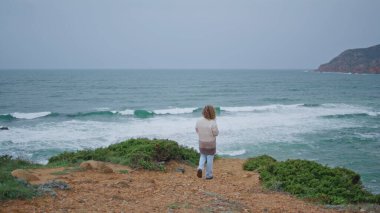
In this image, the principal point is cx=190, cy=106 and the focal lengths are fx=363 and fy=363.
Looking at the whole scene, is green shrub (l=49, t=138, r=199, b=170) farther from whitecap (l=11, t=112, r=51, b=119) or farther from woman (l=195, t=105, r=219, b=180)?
whitecap (l=11, t=112, r=51, b=119)

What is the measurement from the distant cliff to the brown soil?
166897 mm

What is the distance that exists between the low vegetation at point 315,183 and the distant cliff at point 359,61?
540 feet

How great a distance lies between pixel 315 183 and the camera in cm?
856

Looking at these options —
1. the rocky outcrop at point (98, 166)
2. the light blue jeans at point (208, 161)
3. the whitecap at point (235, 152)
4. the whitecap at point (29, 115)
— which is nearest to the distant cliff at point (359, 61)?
the whitecap at point (29, 115)

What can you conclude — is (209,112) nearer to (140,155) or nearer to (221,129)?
(140,155)

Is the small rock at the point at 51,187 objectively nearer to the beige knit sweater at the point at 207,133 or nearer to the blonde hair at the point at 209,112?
the beige knit sweater at the point at 207,133

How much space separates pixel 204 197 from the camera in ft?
22.6

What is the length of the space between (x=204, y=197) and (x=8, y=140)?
19588mm

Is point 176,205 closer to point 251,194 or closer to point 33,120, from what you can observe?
point 251,194

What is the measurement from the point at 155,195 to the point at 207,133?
2.00 m

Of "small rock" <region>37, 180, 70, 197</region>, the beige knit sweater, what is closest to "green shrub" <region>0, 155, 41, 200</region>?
"small rock" <region>37, 180, 70, 197</region>

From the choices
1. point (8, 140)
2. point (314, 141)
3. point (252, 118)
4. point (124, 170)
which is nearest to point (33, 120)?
point (8, 140)

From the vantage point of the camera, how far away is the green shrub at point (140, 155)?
10.0 meters

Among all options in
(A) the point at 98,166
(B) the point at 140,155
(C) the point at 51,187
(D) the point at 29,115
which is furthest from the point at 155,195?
(D) the point at 29,115
